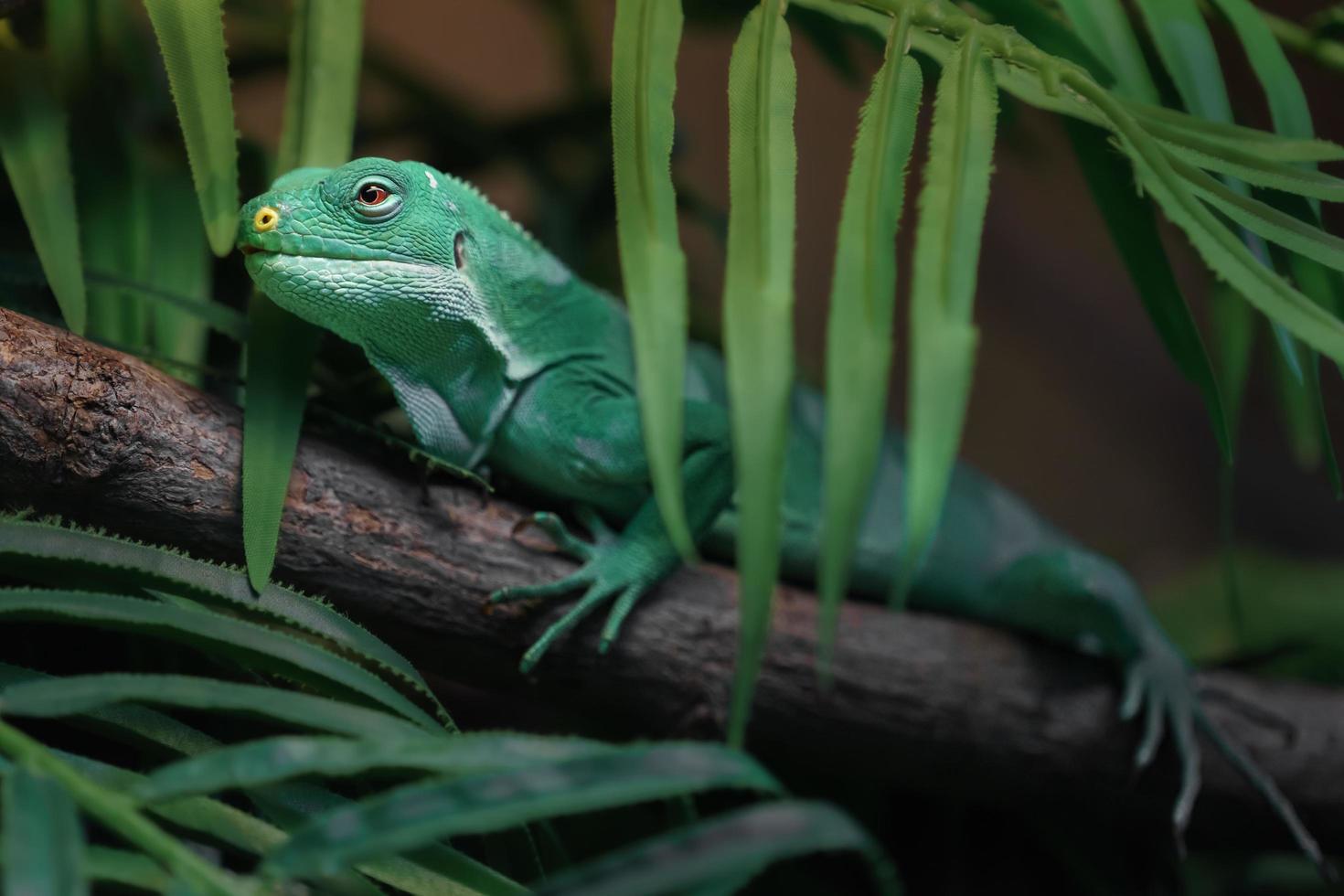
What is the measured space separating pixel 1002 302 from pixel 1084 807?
3.55m

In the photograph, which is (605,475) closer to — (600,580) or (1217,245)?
(600,580)

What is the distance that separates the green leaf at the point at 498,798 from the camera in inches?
34.4

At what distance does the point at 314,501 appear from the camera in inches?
62.9

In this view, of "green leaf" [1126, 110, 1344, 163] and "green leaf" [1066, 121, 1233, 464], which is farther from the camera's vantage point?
"green leaf" [1066, 121, 1233, 464]

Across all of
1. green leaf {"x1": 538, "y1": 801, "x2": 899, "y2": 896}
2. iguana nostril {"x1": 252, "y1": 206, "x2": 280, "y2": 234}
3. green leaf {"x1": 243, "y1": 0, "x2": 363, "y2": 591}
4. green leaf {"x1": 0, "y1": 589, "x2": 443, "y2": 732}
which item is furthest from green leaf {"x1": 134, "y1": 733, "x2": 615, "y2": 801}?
iguana nostril {"x1": 252, "y1": 206, "x2": 280, "y2": 234}

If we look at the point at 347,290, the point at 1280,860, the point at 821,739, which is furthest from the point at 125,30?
the point at 1280,860

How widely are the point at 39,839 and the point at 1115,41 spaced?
5.52 ft

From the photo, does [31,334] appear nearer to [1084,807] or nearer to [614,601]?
[614,601]

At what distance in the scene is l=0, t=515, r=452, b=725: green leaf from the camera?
1241mm

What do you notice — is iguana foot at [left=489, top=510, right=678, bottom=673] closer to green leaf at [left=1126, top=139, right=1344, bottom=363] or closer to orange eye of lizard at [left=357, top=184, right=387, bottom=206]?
orange eye of lizard at [left=357, top=184, right=387, bottom=206]

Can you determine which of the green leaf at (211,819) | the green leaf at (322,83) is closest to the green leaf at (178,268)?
the green leaf at (322,83)

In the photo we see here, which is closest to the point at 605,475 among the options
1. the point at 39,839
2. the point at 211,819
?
the point at 211,819

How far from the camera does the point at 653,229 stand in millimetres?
1126

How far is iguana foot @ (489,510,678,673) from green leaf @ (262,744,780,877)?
0.80 metres
